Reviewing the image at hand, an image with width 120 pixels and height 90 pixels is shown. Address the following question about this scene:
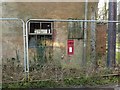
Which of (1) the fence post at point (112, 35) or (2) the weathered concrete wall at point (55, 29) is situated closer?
(1) the fence post at point (112, 35)

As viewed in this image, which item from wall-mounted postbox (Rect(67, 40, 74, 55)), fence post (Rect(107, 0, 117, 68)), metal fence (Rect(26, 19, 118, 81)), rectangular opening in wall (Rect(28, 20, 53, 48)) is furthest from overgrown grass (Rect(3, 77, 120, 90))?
rectangular opening in wall (Rect(28, 20, 53, 48))

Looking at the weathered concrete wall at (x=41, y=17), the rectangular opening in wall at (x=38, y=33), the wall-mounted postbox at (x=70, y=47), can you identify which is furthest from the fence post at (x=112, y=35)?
the rectangular opening in wall at (x=38, y=33)

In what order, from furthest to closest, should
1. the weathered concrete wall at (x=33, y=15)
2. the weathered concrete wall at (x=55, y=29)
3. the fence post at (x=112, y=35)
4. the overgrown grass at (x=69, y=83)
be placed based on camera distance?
the weathered concrete wall at (x=33, y=15) → the weathered concrete wall at (x=55, y=29) → the fence post at (x=112, y=35) → the overgrown grass at (x=69, y=83)

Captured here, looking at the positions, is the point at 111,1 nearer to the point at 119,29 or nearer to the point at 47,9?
the point at 119,29

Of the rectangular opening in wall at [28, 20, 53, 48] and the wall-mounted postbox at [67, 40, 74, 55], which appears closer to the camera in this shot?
the wall-mounted postbox at [67, 40, 74, 55]

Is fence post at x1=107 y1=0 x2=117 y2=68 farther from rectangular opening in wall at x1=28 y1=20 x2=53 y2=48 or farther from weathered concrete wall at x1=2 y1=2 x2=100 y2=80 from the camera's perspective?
rectangular opening in wall at x1=28 y1=20 x2=53 y2=48

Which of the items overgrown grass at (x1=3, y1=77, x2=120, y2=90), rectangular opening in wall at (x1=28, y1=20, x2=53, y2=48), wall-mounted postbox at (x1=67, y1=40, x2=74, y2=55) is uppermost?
rectangular opening in wall at (x1=28, y1=20, x2=53, y2=48)

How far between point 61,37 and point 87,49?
962mm

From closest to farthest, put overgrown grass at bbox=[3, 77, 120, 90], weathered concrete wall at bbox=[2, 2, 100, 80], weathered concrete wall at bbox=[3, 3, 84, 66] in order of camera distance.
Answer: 1. overgrown grass at bbox=[3, 77, 120, 90]
2. weathered concrete wall at bbox=[2, 2, 100, 80]
3. weathered concrete wall at bbox=[3, 3, 84, 66]

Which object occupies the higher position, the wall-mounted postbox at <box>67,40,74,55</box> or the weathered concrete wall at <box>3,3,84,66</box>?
the weathered concrete wall at <box>3,3,84,66</box>

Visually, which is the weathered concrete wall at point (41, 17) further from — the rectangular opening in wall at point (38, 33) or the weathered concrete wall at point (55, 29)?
the rectangular opening in wall at point (38, 33)

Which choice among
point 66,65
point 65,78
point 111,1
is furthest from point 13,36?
point 111,1

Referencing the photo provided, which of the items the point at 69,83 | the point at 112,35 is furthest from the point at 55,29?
the point at 69,83

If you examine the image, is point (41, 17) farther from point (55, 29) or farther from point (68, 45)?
point (68, 45)
